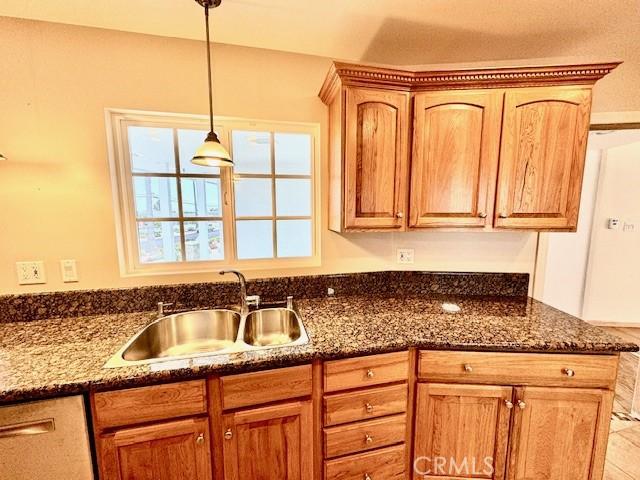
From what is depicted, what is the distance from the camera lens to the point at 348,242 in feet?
5.90

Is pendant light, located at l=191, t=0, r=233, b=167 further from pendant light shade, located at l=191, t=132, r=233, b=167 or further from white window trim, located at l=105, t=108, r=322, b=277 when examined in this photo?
white window trim, located at l=105, t=108, r=322, b=277

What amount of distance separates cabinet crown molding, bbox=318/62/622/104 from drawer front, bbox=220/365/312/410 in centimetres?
136

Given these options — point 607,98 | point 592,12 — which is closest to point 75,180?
point 592,12

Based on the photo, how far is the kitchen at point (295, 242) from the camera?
1088 mm

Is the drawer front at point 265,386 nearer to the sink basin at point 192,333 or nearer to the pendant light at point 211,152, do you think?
the sink basin at point 192,333

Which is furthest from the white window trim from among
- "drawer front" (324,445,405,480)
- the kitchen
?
"drawer front" (324,445,405,480)

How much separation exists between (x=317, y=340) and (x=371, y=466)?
0.65 meters

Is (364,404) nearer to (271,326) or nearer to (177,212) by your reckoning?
(271,326)

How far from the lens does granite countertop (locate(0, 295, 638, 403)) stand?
0.95 metres

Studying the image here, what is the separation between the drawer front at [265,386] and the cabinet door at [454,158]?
0.96 m

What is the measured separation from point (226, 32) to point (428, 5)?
989 mm

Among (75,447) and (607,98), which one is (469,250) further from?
(75,447)

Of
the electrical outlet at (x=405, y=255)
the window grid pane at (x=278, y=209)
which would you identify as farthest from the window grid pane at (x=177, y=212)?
the electrical outlet at (x=405, y=255)

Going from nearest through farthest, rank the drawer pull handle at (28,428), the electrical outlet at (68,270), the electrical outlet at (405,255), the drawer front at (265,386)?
the drawer pull handle at (28,428) → the drawer front at (265,386) → the electrical outlet at (68,270) → the electrical outlet at (405,255)
